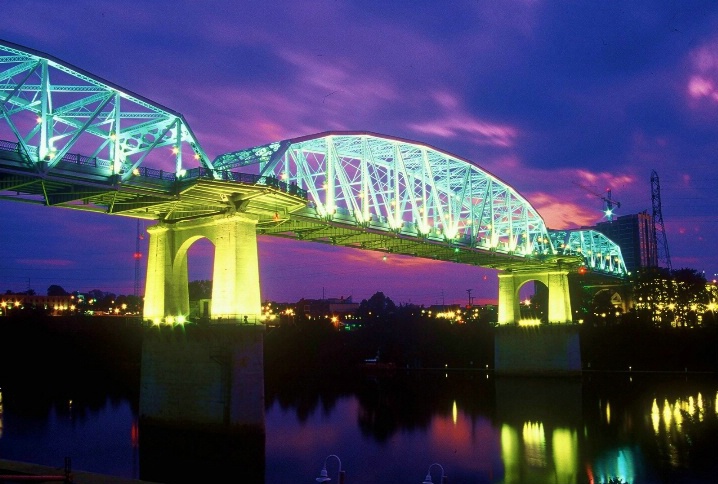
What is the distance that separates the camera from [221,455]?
4019cm

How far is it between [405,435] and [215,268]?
21329mm

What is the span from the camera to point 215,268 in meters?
45.1

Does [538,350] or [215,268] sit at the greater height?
[215,268]

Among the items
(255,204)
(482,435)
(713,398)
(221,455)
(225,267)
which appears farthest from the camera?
(713,398)

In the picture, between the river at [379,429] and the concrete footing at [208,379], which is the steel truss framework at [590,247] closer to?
the river at [379,429]

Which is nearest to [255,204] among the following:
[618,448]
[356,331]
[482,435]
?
[482,435]

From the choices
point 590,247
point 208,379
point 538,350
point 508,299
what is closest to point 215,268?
point 208,379

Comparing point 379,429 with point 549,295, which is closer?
point 379,429

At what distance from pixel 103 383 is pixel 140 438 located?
4327 centimetres

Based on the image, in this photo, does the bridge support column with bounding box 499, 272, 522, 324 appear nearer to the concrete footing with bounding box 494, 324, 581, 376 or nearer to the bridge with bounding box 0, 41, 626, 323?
the concrete footing with bounding box 494, 324, 581, 376

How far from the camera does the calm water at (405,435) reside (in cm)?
3984

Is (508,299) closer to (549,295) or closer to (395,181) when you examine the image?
(549,295)

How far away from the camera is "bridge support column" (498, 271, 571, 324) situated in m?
98.1

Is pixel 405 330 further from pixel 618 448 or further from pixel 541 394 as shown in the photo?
pixel 618 448
